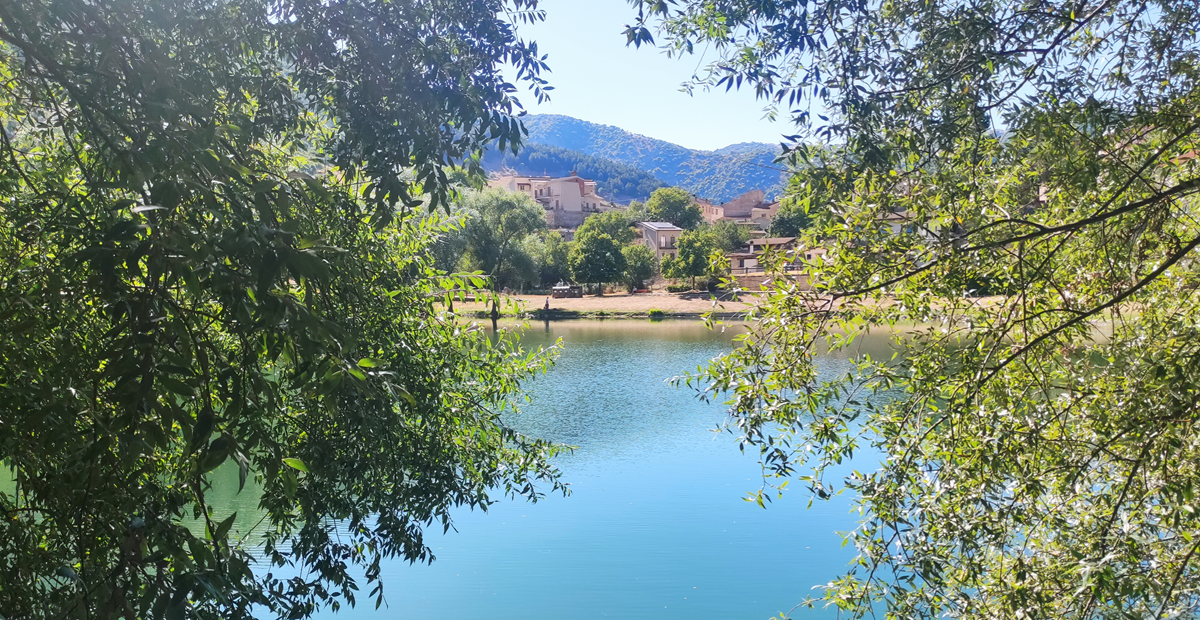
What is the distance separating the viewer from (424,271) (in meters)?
5.42

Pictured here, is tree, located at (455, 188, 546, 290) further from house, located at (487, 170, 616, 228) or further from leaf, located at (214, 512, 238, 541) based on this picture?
house, located at (487, 170, 616, 228)

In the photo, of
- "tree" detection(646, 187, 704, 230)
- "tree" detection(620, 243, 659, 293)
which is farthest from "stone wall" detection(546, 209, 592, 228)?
"tree" detection(620, 243, 659, 293)

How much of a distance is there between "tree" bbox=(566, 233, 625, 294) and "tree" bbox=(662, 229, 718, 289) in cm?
323

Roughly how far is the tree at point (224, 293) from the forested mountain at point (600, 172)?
518ft

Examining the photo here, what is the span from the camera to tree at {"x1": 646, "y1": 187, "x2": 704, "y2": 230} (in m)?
77.9

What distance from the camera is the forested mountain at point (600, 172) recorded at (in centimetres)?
16975

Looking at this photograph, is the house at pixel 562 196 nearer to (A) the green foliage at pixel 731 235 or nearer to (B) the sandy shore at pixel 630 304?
(A) the green foliage at pixel 731 235

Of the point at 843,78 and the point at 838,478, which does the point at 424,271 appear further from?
the point at 838,478

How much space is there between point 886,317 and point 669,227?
65.1 m

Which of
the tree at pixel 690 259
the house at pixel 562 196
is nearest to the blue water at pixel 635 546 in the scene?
the tree at pixel 690 259

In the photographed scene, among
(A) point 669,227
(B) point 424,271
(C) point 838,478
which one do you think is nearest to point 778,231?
(A) point 669,227

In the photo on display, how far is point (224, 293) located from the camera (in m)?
1.63

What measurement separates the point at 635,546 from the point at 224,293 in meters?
8.85

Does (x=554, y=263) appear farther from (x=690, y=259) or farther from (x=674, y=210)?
(x=674, y=210)
